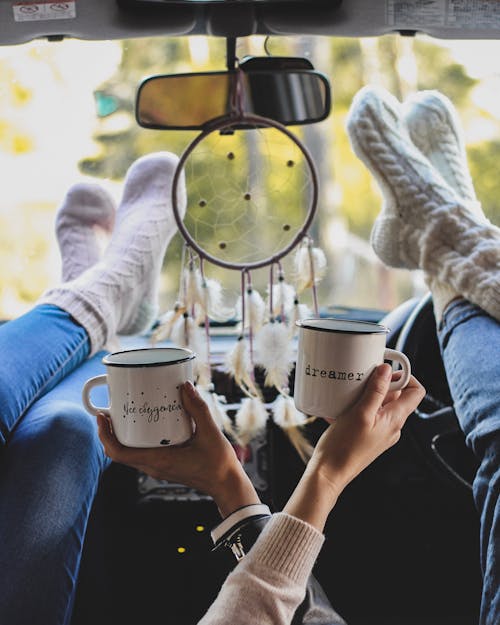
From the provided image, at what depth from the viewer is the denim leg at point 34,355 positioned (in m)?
0.83

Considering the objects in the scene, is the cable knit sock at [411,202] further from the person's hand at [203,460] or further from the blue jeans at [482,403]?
the person's hand at [203,460]

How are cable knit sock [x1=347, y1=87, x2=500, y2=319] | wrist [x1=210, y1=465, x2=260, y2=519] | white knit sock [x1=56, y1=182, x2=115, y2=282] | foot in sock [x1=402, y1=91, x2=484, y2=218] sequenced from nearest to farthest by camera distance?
1. wrist [x1=210, y1=465, x2=260, y2=519]
2. cable knit sock [x1=347, y1=87, x2=500, y2=319]
3. foot in sock [x1=402, y1=91, x2=484, y2=218]
4. white knit sock [x1=56, y1=182, x2=115, y2=282]

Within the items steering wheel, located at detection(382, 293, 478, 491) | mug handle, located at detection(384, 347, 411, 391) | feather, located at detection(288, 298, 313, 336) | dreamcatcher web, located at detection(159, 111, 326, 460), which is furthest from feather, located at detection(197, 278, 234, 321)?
mug handle, located at detection(384, 347, 411, 391)

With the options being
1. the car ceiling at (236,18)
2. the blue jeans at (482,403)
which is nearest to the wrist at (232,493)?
the blue jeans at (482,403)

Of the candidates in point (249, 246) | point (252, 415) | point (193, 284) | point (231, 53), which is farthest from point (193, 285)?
point (231, 53)

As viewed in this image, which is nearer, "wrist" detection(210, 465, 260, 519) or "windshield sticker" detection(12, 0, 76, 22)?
"wrist" detection(210, 465, 260, 519)

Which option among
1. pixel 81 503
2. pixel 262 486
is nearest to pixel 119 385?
pixel 81 503

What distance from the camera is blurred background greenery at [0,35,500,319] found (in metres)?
1.18

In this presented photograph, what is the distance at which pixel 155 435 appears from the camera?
60 centimetres

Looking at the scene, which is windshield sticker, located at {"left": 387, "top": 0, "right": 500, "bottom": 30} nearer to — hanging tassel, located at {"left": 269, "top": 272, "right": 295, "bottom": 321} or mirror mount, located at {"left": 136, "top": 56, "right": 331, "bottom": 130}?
mirror mount, located at {"left": 136, "top": 56, "right": 331, "bottom": 130}

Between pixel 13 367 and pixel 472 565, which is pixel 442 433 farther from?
pixel 13 367

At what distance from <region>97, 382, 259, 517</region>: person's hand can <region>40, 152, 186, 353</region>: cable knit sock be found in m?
0.51

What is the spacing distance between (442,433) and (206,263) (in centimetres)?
46

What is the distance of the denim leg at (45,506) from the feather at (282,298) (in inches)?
12.0
